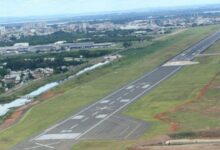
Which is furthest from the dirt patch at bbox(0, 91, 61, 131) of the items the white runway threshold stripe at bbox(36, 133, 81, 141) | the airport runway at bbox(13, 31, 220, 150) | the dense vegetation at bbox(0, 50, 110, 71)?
the dense vegetation at bbox(0, 50, 110, 71)

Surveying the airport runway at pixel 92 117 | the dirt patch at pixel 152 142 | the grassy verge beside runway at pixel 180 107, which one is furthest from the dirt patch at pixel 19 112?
the dirt patch at pixel 152 142

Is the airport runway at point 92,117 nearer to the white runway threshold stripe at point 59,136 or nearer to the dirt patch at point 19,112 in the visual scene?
the white runway threshold stripe at point 59,136

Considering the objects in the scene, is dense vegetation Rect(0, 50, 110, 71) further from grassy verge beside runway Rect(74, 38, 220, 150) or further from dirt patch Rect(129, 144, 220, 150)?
dirt patch Rect(129, 144, 220, 150)

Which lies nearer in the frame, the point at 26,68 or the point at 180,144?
the point at 180,144

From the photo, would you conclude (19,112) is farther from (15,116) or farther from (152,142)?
(152,142)

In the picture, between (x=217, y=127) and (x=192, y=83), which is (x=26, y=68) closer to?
(x=192, y=83)

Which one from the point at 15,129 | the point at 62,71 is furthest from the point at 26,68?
the point at 15,129

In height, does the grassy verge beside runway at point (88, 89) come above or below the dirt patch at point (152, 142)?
below
